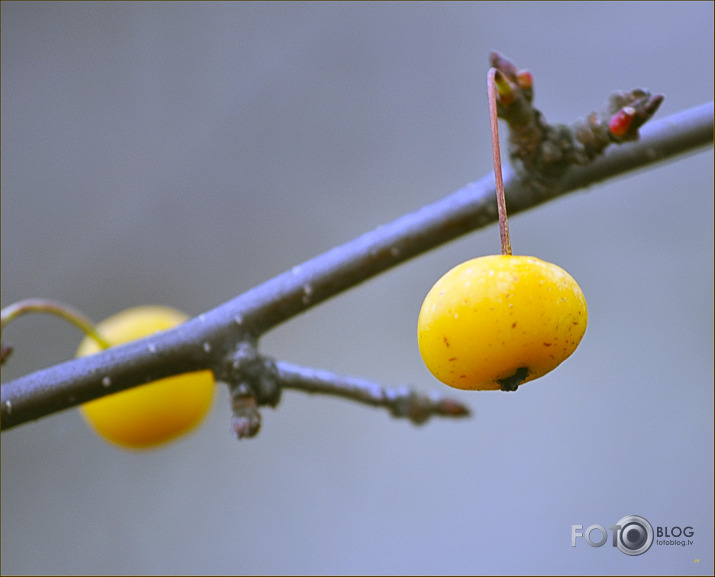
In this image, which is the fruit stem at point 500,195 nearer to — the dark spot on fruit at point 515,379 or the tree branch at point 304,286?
the dark spot on fruit at point 515,379

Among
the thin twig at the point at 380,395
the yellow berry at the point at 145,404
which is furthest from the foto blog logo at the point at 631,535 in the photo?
the yellow berry at the point at 145,404

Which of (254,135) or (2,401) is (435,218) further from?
(254,135)

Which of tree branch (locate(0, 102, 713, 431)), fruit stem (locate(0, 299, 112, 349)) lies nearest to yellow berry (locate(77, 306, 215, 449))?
fruit stem (locate(0, 299, 112, 349))

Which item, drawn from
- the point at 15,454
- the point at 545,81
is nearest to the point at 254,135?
the point at 545,81

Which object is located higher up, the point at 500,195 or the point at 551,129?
the point at 551,129

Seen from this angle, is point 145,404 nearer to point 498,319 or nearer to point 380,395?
point 380,395

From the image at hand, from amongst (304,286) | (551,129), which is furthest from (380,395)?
(551,129)

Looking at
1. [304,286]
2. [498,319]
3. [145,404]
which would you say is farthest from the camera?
[145,404]
